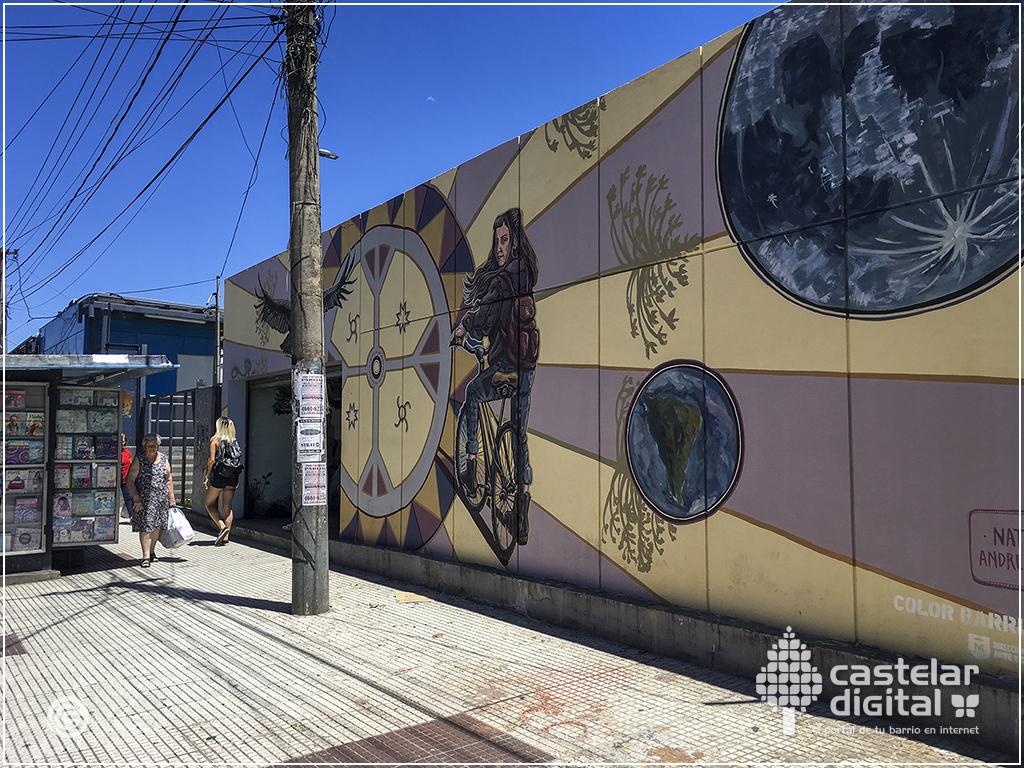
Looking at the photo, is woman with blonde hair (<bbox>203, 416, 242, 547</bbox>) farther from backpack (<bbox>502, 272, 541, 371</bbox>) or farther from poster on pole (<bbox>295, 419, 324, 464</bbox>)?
backpack (<bbox>502, 272, 541, 371</bbox>)

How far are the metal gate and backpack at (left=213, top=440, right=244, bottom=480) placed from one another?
1510 mm

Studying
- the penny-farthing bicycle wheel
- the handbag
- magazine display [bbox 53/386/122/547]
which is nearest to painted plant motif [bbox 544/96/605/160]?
the penny-farthing bicycle wheel

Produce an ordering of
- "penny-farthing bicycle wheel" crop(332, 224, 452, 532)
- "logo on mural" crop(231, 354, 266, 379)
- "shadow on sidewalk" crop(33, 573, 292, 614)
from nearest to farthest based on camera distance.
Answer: "shadow on sidewalk" crop(33, 573, 292, 614) < "penny-farthing bicycle wheel" crop(332, 224, 452, 532) < "logo on mural" crop(231, 354, 266, 379)

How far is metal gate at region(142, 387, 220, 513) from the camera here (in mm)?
14242

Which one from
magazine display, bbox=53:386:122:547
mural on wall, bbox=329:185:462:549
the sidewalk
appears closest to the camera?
the sidewalk

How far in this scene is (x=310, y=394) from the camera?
7.11 meters

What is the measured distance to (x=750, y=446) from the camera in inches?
203

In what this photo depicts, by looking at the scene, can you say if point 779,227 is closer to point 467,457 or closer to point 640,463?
point 640,463

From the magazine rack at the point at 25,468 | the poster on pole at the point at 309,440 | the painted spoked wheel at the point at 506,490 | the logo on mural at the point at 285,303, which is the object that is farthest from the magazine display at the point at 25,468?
the painted spoked wheel at the point at 506,490

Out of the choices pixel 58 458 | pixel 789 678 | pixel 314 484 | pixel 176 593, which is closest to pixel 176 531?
pixel 176 593

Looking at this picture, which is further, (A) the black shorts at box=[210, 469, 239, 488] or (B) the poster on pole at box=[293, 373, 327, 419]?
(A) the black shorts at box=[210, 469, 239, 488]

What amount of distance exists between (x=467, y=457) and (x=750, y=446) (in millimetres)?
3586

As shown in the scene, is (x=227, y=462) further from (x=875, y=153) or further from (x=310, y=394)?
(x=875, y=153)

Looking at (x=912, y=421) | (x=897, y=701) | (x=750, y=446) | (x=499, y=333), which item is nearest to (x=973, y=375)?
(x=912, y=421)
